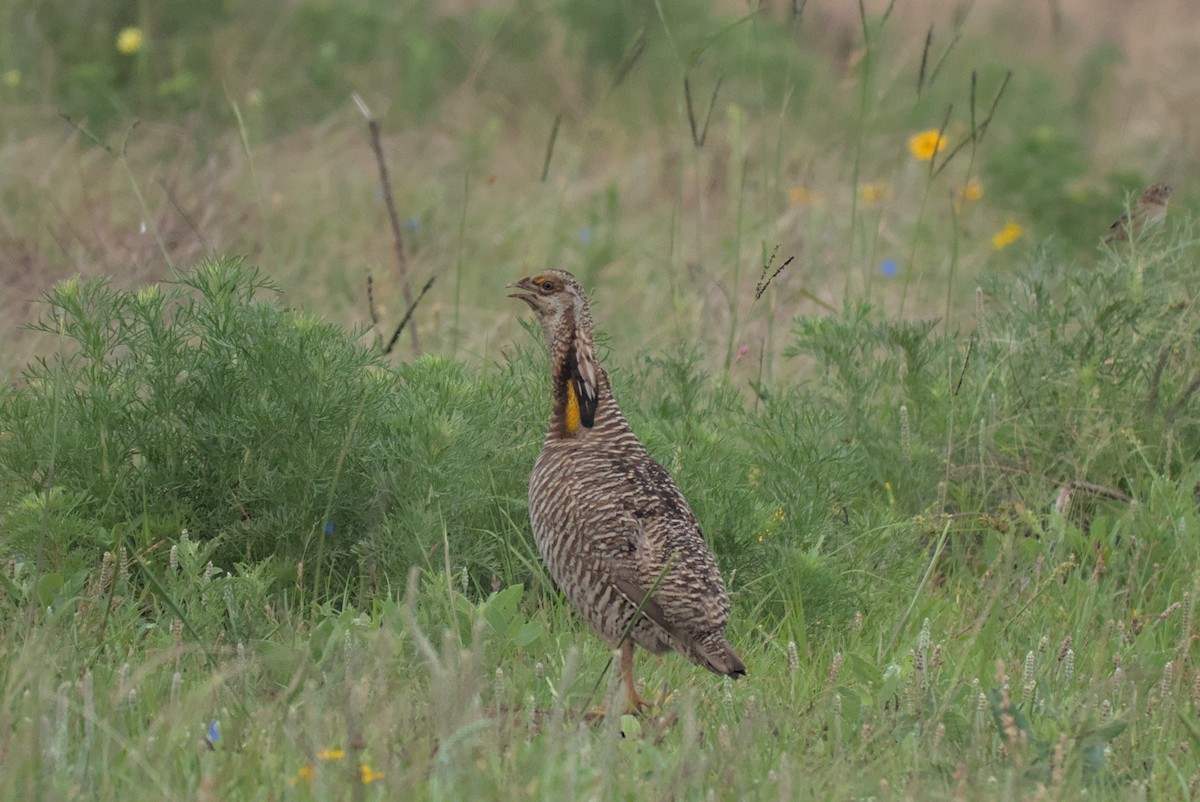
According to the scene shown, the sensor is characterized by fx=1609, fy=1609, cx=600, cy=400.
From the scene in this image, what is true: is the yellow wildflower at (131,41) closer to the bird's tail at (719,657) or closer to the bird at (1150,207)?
the bird at (1150,207)

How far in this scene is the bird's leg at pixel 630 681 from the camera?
382cm

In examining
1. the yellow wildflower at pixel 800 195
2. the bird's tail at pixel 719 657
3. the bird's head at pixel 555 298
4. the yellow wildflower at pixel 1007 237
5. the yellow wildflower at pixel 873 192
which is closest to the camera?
the bird's tail at pixel 719 657

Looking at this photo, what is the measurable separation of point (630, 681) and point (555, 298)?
4.09 ft

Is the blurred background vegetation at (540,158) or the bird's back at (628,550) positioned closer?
the bird's back at (628,550)

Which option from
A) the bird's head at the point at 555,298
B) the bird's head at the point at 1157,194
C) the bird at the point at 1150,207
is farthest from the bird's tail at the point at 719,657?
the bird's head at the point at 1157,194

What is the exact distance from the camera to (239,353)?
4.38 meters

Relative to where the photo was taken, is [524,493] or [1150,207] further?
[1150,207]

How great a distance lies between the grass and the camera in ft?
10.2

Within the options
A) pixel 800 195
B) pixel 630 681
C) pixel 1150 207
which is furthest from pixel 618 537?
pixel 800 195

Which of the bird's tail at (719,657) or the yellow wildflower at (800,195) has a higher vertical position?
the yellow wildflower at (800,195)

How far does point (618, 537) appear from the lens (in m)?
4.03

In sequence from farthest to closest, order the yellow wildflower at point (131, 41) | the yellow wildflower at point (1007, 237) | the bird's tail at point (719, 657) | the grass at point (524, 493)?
the yellow wildflower at point (131, 41), the yellow wildflower at point (1007, 237), the bird's tail at point (719, 657), the grass at point (524, 493)

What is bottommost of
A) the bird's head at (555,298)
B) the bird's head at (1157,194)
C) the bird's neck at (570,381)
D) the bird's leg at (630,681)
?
the bird's leg at (630,681)

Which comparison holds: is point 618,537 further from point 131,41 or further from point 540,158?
point 131,41
